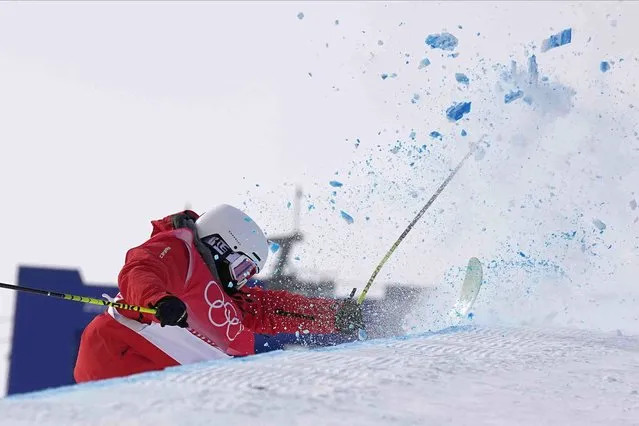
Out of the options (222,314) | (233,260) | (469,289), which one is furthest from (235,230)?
(469,289)

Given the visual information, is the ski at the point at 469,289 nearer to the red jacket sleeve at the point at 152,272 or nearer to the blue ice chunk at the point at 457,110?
the blue ice chunk at the point at 457,110

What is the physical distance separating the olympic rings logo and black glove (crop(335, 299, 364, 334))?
2.49 ft

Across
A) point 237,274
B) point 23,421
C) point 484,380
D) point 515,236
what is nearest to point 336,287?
point 515,236

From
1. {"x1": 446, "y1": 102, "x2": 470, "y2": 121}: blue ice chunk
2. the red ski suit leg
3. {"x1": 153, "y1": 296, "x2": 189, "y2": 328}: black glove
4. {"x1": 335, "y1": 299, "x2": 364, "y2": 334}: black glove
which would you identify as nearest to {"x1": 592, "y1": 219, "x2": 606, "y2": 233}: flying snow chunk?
{"x1": 446, "y1": 102, "x2": 470, "y2": 121}: blue ice chunk

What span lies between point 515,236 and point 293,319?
2.84 m

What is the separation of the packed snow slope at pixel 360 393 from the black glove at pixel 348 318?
2185mm

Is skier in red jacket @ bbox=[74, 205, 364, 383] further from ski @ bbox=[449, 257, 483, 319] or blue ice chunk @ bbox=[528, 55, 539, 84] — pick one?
blue ice chunk @ bbox=[528, 55, 539, 84]

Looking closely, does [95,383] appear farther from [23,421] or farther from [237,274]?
[237,274]

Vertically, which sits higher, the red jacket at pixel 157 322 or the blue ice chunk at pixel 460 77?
the blue ice chunk at pixel 460 77

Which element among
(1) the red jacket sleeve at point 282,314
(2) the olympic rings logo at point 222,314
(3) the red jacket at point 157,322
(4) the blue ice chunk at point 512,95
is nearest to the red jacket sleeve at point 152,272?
(3) the red jacket at point 157,322

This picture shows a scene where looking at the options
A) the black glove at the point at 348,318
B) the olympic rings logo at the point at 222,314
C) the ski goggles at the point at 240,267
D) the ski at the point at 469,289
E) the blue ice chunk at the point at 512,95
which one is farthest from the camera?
the blue ice chunk at the point at 512,95

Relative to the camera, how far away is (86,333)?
364 cm

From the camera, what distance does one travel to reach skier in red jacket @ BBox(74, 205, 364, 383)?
345cm

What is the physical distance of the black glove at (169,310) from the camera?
9.87ft
